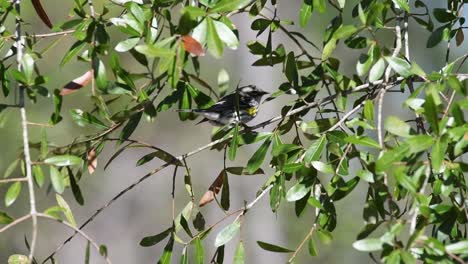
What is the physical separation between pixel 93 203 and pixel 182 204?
1.12m

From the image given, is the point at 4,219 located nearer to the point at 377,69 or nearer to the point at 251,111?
the point at 377,69

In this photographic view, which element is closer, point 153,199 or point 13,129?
point 13,129

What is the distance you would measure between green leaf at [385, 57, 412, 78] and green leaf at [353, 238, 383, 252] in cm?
49

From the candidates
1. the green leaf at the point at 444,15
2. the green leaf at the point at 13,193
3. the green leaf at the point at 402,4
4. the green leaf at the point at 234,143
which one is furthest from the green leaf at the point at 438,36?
the green leaf at the point at 13,193

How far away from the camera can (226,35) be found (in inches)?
55.0

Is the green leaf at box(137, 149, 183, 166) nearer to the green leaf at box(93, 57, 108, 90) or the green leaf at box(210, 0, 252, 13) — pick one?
the green leaf at box(93, 57, 108, 90)

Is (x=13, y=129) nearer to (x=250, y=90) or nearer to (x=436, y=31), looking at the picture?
(x=250, y=90)

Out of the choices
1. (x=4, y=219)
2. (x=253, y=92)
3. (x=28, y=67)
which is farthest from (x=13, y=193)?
(x=253, y=92)

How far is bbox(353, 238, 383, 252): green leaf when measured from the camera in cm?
120

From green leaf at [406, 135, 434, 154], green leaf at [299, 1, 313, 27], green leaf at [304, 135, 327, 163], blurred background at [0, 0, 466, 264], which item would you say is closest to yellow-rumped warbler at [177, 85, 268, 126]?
green leaf at [299, 1, 313, 27]

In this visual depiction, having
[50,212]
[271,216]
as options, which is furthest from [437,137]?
[271,216]

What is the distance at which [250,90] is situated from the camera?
139 inches

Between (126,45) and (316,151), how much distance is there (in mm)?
450

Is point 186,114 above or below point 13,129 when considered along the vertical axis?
above
